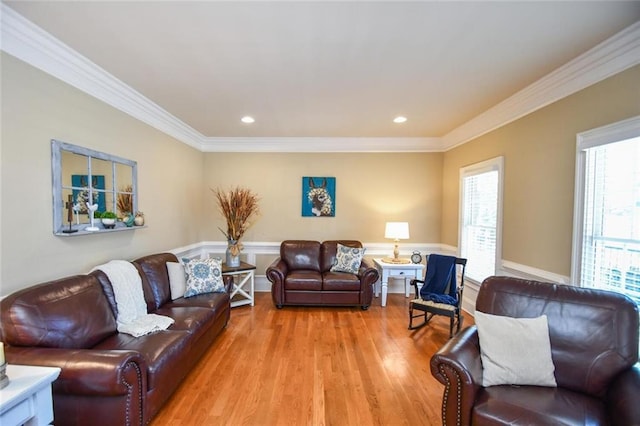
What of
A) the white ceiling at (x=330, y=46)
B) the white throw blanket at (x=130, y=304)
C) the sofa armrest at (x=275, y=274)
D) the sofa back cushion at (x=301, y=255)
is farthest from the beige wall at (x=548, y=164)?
the white throw blanket at (x=130, y=304)

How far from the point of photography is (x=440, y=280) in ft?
11.6

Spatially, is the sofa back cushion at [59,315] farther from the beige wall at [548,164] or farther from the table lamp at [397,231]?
the beige wall at [548,164]

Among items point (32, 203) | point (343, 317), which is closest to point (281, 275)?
point (343, 317)

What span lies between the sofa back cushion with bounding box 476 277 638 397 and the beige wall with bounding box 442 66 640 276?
2.56 ft

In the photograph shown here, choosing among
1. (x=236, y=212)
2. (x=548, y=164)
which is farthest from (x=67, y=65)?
(x=548, y=164)

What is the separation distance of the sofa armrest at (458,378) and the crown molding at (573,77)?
2324 millimetres

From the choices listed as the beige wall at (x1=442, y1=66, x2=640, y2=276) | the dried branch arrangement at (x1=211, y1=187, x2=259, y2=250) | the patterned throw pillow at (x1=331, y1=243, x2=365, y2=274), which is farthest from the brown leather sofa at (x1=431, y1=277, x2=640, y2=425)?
the dried branch arrangement at (x1=211, y1=187, x2=259, y2=250)

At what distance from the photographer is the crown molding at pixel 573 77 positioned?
1912mm

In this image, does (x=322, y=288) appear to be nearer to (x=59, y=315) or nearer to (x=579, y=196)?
(x=59, y=315)

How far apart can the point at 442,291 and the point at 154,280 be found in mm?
3375

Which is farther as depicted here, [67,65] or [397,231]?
[397,231]

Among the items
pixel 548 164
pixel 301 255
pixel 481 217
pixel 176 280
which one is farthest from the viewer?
pixel 301 255

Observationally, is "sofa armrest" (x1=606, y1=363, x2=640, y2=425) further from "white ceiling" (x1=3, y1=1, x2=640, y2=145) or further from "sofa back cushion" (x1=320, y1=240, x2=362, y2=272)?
"sofa back cushion" (x1=320, y1=240, x2=362, y2=272)

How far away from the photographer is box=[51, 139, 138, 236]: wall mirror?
2.16 meters
